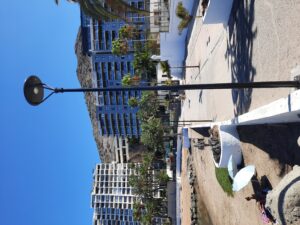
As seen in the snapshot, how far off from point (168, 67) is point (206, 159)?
18621 mm

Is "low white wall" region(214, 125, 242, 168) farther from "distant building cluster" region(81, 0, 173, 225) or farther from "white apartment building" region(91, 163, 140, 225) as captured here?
"white apartment building" region(91, 163, 140, 225)

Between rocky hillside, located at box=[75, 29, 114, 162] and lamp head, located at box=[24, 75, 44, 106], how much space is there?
242 ft

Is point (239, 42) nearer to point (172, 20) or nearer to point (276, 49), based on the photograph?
point (276, 49)

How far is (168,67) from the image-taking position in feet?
135

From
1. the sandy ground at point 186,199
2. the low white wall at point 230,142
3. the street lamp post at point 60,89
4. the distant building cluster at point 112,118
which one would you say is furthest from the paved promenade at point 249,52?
the distant building cluster at point 112,118

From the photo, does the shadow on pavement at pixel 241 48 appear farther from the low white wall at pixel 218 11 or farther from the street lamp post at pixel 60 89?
the street lamp post at pixel 60 89

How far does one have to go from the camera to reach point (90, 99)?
90.9 meters

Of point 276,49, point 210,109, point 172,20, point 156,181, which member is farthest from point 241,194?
point 156,181

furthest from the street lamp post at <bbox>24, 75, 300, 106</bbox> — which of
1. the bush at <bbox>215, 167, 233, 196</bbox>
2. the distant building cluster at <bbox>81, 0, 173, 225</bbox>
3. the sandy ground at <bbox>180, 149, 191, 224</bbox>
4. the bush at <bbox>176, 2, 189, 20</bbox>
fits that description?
the distant building cluster at <bbox>81, 0, 173, 225</bbox>

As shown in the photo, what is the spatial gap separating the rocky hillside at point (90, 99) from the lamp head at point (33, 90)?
242 ft

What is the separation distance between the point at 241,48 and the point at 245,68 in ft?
4.04

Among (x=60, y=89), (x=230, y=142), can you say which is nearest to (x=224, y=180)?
(x=230, y=142)

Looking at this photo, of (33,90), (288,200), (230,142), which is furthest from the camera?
(230,142)

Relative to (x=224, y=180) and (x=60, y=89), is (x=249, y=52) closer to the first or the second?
(x=60, y=89)
